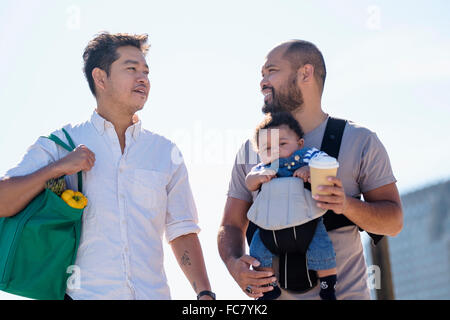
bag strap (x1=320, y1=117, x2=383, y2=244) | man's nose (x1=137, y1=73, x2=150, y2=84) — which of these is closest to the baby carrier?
bag strap (x1=320, y1=117, x2=383, y2=244)

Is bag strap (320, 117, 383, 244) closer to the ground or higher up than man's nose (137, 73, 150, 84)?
closer to the ground

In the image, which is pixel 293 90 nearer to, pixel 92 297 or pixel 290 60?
pixel 290 60

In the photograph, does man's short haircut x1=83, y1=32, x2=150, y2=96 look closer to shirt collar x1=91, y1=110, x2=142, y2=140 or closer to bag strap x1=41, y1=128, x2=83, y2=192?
shirt collar x1=91, y1=110, x2=142, y2=140

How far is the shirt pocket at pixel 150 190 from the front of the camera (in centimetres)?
488

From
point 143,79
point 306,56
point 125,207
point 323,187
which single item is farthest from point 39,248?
point 306,56

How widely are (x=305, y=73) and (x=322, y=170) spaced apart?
Answer: 1.29m

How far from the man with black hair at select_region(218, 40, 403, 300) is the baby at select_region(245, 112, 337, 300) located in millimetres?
86

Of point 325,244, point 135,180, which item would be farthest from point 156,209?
point 325,244

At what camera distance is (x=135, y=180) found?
4906 mm

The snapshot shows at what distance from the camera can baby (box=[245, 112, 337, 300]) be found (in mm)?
3986

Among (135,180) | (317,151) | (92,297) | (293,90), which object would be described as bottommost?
(92,297)
